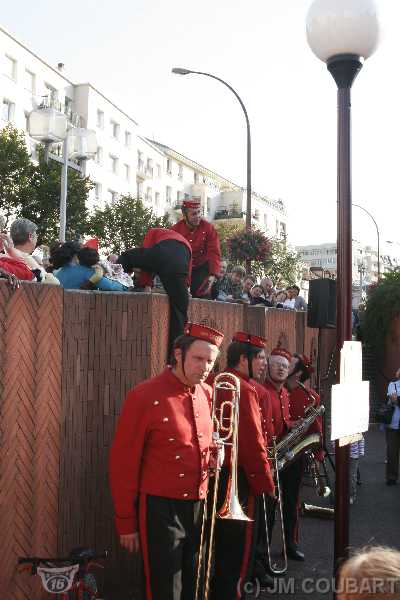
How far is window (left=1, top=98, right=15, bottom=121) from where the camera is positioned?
152 ft

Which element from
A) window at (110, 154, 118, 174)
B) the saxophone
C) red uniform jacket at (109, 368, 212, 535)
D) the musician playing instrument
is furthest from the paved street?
window at (110, 154, 118, 174)

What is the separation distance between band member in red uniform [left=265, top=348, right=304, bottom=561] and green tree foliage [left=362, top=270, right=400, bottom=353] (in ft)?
41.3

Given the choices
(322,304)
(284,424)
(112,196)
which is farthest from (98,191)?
(284,424)

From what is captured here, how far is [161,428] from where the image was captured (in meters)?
4.33

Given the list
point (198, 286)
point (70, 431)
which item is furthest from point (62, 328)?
point (198, 286)

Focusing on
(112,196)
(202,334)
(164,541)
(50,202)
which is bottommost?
(164,541)

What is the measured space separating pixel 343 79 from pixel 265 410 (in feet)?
9.14

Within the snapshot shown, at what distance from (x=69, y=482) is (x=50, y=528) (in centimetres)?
34

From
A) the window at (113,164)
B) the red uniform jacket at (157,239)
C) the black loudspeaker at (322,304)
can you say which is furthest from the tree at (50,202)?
the window at (113,164)

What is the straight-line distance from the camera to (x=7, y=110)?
46.9m

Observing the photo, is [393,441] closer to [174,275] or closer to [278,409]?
[278,409]

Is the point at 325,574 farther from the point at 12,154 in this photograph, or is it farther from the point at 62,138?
the point at 12,154

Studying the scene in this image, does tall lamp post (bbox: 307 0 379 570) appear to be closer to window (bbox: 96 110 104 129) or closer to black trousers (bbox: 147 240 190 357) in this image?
black trousers (bbox: 147 240 190 357)

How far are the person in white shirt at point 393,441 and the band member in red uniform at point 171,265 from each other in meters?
6.57
